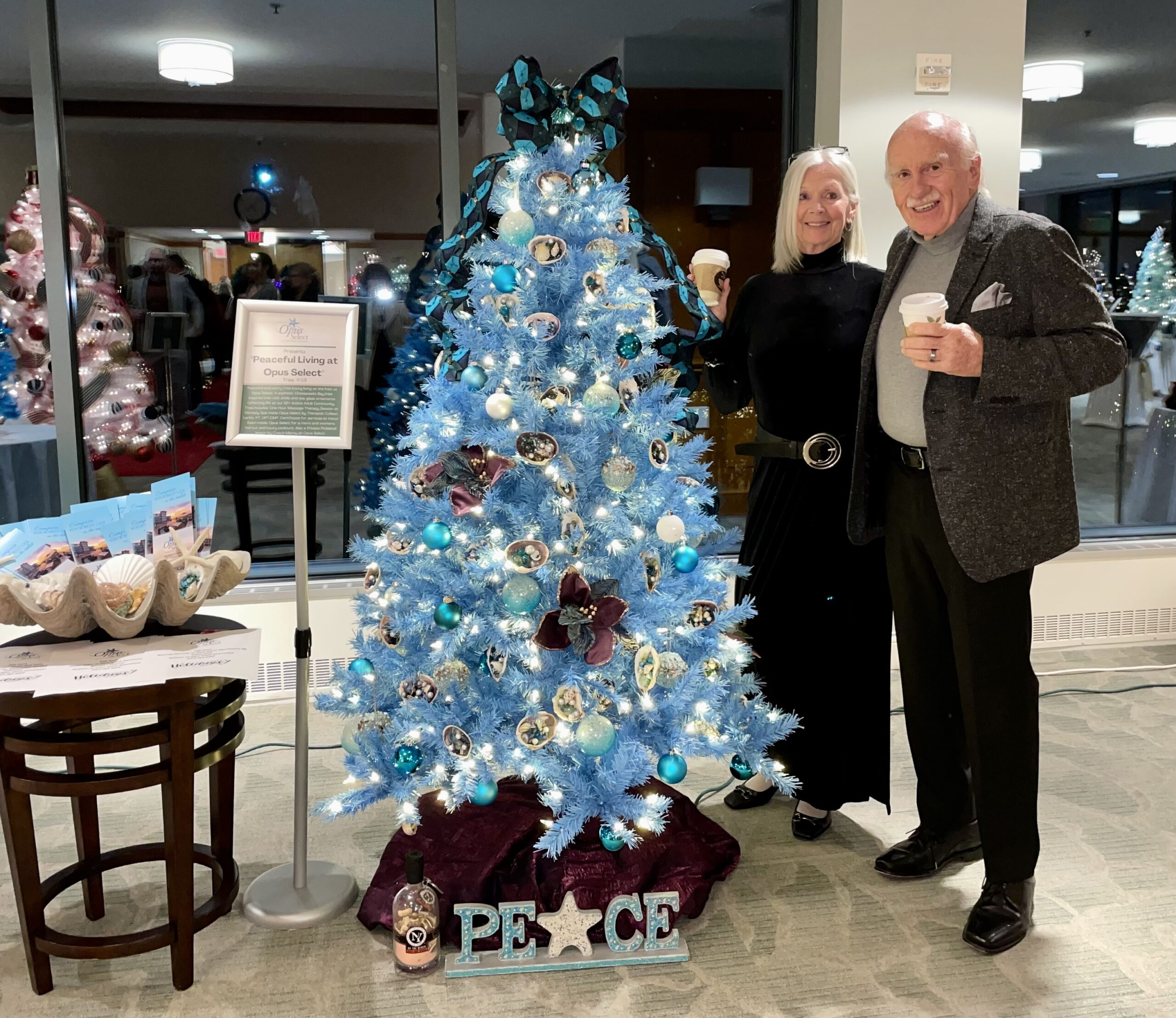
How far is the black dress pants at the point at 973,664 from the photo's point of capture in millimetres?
2072

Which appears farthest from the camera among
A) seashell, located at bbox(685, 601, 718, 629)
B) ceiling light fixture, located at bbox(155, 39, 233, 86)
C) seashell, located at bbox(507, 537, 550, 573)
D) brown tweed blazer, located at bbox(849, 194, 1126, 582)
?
ceiling light fixture, located at bbox(155, 39, 233, 86)

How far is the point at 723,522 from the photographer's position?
440cm

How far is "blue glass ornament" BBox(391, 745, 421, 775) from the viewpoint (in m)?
2.16

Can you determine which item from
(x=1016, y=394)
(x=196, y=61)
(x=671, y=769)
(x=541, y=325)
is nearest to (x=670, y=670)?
(x=671, y=769)

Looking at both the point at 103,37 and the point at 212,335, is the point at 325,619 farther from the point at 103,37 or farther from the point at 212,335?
the point at 103,37

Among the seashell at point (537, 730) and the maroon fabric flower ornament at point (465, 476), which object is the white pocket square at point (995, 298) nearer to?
the maroon fabric flower ornament at point (465, 476)

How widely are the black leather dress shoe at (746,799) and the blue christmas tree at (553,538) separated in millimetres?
628

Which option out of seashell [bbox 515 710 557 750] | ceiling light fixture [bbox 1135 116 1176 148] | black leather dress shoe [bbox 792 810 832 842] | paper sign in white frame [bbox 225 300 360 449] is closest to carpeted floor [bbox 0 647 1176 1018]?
black leather dress shoe [bbox 792 810 832 842]

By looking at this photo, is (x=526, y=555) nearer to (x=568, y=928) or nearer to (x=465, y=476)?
(x=465, y=476)

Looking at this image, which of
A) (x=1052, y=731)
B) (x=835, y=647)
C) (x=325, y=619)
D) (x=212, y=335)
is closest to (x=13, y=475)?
(x=212, y=335)

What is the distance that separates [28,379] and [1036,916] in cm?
374

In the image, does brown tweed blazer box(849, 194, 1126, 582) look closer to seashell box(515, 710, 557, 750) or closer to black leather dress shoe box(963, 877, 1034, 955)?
black leather dress shoe box(963, 877, 1034, 955)

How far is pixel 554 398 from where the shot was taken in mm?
2047

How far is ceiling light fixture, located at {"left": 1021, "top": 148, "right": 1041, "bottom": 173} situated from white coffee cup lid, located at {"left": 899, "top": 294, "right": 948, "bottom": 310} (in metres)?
2.80
